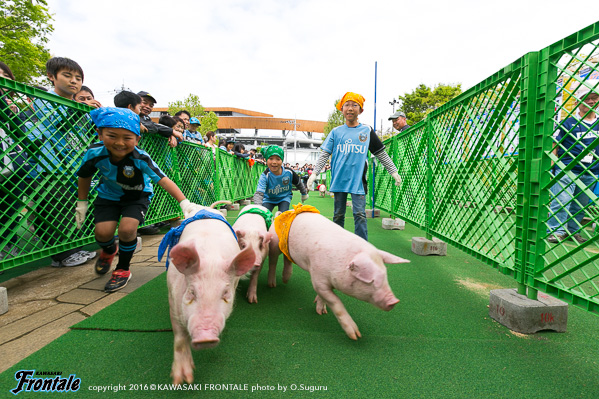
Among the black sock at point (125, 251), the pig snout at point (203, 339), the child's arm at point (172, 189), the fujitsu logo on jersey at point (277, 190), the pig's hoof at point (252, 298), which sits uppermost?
the child's arm at point (172, 189)

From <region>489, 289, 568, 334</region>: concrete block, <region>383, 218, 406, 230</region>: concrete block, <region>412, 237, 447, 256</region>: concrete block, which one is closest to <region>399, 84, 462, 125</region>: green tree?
<region>383, 218, 406, 230</region>: concrete block

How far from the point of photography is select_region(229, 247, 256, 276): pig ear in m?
1.33

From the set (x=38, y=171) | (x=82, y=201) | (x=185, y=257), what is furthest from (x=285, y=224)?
(x=38, y=171)

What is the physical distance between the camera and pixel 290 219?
2.45 m

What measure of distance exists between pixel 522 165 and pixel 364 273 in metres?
1.43

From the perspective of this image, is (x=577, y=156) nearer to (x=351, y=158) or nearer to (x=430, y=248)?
(x=351, y=158)

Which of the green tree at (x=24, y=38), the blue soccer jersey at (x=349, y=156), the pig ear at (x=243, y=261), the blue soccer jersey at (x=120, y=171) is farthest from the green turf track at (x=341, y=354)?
the green tree at (x=24, y=38)

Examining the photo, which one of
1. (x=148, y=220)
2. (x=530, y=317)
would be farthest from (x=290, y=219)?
(x=148, y=220)

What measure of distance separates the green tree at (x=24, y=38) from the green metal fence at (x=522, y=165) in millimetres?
17339

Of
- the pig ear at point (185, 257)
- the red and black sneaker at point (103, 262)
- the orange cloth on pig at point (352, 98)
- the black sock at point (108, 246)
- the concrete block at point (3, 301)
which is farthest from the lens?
the orange cloth on pig at point (352, 98)

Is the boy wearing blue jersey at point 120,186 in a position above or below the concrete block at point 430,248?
above

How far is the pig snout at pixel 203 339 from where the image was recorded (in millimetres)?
1130

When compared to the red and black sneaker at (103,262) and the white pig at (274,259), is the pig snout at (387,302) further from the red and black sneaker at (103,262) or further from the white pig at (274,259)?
the red and black sneaker at (103,262)

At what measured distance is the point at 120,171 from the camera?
2.53 m
